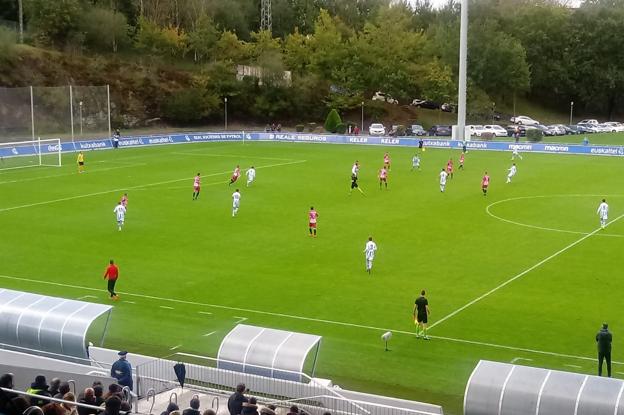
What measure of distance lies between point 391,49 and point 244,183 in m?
62.9

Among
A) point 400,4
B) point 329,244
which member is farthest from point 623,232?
point 400,4

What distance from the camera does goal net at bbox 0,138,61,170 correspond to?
63844mm

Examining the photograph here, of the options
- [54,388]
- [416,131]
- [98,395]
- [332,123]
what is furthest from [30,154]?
[98,395]

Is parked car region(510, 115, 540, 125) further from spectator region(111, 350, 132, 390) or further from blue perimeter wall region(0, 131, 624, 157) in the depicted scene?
spectator region(111, 350, 132, 390)

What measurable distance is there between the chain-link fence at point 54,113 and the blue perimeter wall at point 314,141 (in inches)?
48.7

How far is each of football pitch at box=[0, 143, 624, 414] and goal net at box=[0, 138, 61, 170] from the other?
17.4ft

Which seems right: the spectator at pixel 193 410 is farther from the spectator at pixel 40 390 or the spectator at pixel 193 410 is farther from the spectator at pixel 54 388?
the spectator at pixel 54 388

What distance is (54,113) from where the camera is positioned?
232ft

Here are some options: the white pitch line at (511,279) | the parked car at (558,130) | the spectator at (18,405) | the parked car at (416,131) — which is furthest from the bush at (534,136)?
the spectator at (18,405)

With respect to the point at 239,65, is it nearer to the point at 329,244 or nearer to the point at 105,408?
the point at 329,244

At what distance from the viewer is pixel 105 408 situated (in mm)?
11898

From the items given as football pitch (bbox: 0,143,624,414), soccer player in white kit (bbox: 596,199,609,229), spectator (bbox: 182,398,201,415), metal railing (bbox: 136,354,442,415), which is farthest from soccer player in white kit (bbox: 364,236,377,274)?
spectator (bbox: 182,398,201,415)

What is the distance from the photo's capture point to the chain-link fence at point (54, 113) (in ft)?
223

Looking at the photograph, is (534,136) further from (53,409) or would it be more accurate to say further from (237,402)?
(53,409)
